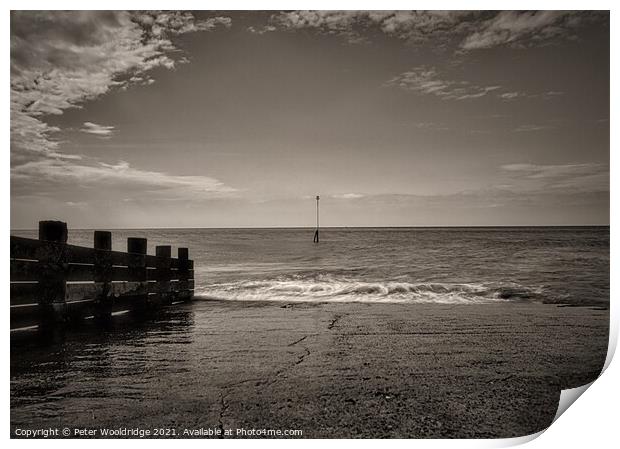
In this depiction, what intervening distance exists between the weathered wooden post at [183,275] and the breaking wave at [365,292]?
2.23ft

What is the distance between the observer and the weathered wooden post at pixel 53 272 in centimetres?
435

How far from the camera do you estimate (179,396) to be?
9.36 feet

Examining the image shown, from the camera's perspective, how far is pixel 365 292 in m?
8.56

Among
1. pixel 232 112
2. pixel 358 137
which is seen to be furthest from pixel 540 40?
pixel 232 112

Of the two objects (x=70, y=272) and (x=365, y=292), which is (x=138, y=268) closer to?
(x=70, y=272)

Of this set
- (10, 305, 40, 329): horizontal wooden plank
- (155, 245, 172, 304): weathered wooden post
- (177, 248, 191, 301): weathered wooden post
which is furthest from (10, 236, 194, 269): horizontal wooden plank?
(177, 248, 191, 301): weathered wooden post

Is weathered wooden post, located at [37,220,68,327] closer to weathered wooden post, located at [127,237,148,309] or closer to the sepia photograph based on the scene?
the sepia photograph

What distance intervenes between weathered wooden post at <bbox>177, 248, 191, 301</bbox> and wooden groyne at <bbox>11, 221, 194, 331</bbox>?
0.65 meters

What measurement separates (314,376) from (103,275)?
3277 millimetres

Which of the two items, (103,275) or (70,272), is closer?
(70,272)

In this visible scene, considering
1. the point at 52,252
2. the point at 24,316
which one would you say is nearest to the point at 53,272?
the point at 52,252

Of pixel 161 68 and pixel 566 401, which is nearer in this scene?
pixel 566 401
